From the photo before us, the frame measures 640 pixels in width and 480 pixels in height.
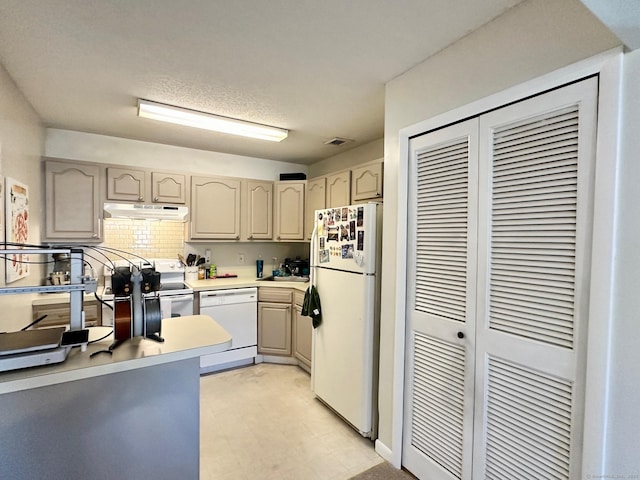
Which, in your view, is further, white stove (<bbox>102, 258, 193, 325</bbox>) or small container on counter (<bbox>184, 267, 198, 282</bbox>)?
small container on counter (<bbox>184, 267, 198, 282</bbox>)

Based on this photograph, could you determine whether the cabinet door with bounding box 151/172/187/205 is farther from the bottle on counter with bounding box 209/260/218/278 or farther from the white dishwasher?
the white dishwasher

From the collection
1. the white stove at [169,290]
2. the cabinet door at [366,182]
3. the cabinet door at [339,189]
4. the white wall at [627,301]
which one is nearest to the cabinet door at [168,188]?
the white stove at [169,290]

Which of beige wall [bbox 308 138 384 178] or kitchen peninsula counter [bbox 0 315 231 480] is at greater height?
beige wall [bbox 308 138 384 178]

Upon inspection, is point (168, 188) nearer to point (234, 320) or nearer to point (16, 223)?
point (16, 223)

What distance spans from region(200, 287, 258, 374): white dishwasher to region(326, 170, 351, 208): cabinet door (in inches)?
51.3

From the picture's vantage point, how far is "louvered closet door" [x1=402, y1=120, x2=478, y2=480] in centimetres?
159

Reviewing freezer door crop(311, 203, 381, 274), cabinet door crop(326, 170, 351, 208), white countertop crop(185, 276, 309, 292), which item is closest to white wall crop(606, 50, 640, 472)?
freezer door crop(311, 203, 381, 274)

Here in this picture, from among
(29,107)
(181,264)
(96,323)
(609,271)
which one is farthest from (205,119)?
(609,271)

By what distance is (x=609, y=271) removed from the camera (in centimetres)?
111

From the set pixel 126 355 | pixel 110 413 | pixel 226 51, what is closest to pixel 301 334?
pixel 110 413

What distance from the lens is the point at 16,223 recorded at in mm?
2066

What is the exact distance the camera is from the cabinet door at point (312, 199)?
137 inches

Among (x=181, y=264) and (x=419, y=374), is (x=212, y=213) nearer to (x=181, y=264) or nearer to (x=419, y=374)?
(x=181, y=264)

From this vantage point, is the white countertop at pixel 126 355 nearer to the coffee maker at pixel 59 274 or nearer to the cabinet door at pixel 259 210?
the coffee maker at pixel 59 274
